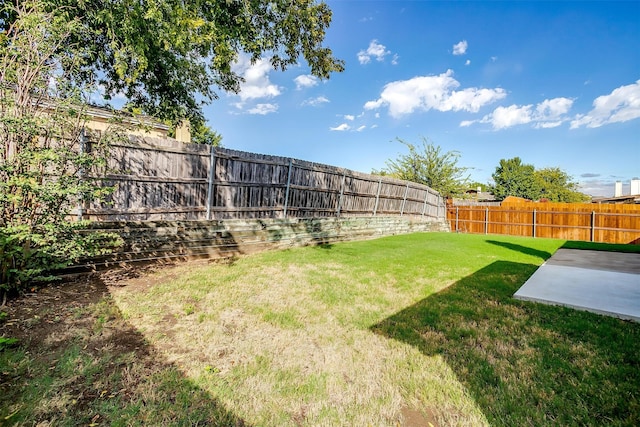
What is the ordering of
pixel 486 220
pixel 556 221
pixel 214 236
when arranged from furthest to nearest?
pixel 486 220 < pixel 556 221 < pixel 214 236

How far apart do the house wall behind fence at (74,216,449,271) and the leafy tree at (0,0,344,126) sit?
2.39 metres

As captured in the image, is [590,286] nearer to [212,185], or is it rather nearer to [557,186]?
[212,185]

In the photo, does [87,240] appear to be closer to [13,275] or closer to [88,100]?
[13,275]

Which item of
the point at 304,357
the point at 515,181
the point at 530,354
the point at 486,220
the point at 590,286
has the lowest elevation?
the point at 304,357

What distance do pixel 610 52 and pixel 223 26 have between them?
41.5 feet

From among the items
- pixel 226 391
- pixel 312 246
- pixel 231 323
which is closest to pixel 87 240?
pixel 231 323

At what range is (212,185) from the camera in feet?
18.1

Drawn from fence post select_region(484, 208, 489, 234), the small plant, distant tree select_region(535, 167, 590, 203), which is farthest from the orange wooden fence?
distant tree select_region(535, 167, 590, 203)

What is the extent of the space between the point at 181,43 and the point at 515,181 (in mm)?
48088

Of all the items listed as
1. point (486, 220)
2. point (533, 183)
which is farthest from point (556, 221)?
point (533, 183)

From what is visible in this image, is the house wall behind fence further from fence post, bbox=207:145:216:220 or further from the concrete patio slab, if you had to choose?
the concrete patio slab

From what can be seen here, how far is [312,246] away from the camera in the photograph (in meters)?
7.36

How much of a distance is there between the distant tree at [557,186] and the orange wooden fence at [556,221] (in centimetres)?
2926

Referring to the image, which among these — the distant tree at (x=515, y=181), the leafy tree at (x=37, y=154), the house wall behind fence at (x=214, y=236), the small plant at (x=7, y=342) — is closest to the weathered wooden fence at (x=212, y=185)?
the house wall behind fence at (x=214, y=236)
